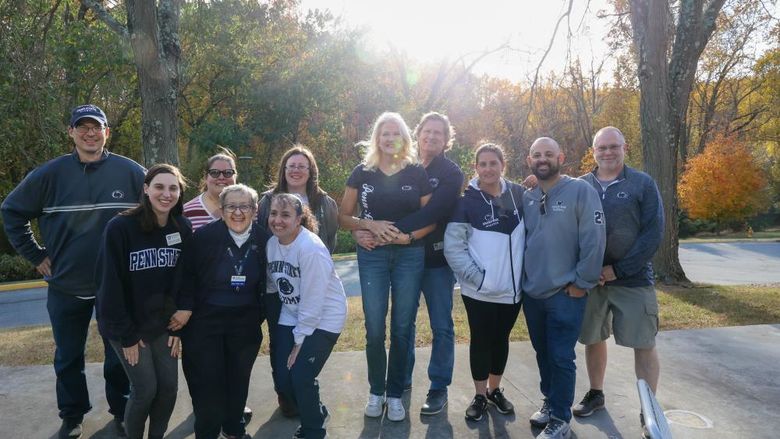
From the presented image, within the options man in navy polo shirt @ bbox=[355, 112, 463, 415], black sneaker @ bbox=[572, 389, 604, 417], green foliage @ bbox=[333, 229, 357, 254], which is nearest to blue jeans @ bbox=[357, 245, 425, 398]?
man in navy polo shirt @ bbox=[355, 112, 463, 415]

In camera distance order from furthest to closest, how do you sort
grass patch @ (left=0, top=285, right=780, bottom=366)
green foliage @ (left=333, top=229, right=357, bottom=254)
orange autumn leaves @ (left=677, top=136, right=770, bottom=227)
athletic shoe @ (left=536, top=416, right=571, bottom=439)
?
orange autumn leaves @ (left=677, top=136, right=770, bottom=227), green foliage @ (left=333, top=229, right=357, bottom=254), grass patch @ (left=0, top=285, right=780, bottom=366), athletic shoe @ (left=536, top=416, right=571, bottom=439)

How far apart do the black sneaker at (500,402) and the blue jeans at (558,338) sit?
30 cm

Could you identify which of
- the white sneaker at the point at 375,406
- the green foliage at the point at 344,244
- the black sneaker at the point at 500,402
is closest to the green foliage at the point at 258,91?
the green foliage at the point at 344,244

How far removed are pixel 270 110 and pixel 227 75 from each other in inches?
82.4

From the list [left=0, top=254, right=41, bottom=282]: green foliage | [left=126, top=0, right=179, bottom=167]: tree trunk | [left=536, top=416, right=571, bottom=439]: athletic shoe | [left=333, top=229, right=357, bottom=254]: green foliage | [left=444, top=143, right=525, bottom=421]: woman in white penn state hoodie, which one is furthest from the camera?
[left=333, top=229, right=357, bottom=254]: green foliage

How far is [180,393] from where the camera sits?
167 inches

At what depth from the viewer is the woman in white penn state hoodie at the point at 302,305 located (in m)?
3.17

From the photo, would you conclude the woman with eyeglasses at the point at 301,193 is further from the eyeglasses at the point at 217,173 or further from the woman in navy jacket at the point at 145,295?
the woman in navy jacket at the point at 145,295

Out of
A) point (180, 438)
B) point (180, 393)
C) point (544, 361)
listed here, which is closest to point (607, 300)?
point (544, 361)

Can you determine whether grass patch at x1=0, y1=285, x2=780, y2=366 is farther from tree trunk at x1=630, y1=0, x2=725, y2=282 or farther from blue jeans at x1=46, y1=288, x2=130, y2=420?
blue jeans at x1=46, y1=288, x2=130, y2=420

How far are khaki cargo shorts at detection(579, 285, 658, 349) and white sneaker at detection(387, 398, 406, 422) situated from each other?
142 cm

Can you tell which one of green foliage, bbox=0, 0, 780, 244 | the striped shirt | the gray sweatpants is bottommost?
the gray sweatpants

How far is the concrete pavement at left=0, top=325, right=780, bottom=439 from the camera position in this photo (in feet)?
11.5

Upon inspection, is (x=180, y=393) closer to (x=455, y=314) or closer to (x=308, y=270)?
(x=308, y=270)
